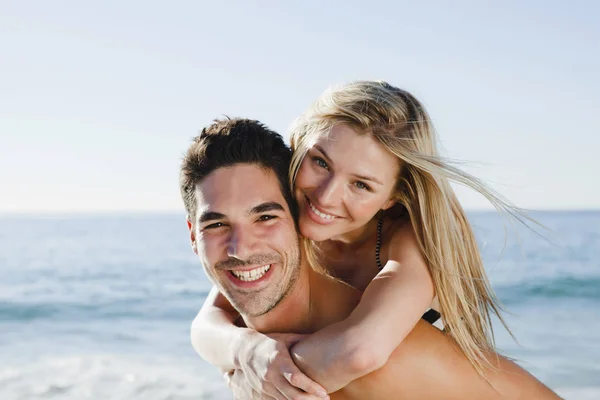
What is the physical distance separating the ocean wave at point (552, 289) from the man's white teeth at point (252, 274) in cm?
1292

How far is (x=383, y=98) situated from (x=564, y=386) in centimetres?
681

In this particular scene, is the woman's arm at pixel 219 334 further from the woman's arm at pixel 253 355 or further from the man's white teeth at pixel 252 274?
the man's white teeth at pixel 252 274

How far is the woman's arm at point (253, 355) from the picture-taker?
2.98m

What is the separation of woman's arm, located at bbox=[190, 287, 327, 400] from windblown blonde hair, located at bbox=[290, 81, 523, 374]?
589mm

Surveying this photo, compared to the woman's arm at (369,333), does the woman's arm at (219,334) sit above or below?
below

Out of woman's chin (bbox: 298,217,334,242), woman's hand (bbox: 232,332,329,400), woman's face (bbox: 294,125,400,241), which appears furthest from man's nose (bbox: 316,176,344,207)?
woman's hand (bbox: 232,332,329,400)

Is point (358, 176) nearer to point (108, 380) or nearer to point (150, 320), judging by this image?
point (108, 380)

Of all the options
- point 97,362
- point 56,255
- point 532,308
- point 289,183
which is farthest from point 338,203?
point 56,255

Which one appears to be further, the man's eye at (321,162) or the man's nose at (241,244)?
the man's eye at (321,162)

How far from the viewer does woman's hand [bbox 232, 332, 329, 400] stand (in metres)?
2.96

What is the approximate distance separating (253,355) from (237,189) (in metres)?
0.72

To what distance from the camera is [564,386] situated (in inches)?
363

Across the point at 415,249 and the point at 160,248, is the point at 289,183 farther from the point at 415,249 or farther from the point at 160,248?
the point at 160,248

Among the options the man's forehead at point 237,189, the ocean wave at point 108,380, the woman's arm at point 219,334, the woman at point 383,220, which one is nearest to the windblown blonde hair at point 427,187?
the woman at point 383,220
